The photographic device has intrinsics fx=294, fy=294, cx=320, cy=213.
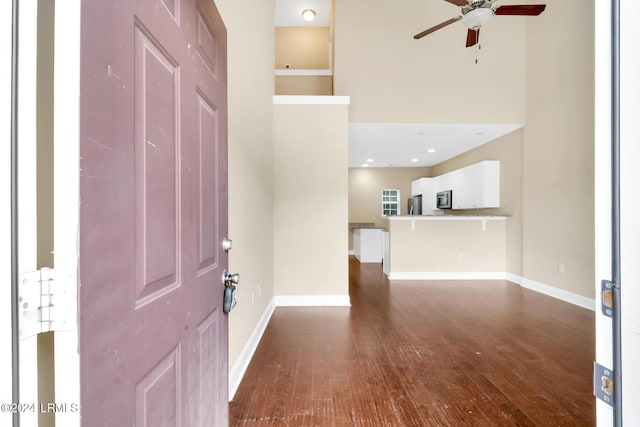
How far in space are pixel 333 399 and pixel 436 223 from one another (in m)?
4.14

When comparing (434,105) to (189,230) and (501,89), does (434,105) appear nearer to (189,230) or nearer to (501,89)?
(501,89)

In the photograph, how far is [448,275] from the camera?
5.25 metres

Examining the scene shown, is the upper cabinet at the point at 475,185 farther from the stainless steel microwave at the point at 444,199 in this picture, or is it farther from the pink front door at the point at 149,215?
the pink front door at the point at 149,215

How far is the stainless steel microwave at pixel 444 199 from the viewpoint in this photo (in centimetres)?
652

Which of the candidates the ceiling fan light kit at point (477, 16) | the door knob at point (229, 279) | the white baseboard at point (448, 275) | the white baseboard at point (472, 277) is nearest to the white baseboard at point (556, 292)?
the white baseboard at point (472, 277)

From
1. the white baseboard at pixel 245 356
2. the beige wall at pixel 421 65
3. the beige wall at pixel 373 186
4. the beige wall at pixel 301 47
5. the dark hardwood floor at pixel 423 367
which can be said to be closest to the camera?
the dark hardwood floor at pixel 423 367

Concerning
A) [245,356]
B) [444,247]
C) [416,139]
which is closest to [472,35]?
[416,139]

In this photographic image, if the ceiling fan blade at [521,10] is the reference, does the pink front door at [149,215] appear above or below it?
below

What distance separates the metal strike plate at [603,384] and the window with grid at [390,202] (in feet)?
28.2

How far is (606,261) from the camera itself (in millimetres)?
552

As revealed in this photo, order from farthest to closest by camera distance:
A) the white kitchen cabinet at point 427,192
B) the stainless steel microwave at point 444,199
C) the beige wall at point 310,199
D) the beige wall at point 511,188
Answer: the white kitchen cabinet at point 427,192 < the stainless steel microwave at point 444,199 < the beige wall at point 511,188 < the beige wall at point 310,199

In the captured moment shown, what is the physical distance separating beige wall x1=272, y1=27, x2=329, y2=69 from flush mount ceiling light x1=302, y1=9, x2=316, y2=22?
0.27 metres

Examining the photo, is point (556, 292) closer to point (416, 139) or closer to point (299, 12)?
point (416, 139)

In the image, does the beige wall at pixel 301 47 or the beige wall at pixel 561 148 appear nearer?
the beige wall at pixel 561 148
